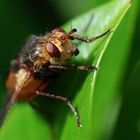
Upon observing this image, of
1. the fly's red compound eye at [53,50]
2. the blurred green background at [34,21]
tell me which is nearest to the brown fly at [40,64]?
the fly's red compound eye at [53,50]

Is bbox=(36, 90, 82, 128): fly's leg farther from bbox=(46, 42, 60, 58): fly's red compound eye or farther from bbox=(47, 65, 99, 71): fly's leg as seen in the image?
bbox=(46, 42, 60, 58): fly's red compound eye

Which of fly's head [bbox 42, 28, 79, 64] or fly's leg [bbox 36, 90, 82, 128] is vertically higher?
fly's head [bbox 42, 28, 79, 64]

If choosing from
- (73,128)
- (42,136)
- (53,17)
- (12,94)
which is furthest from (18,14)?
(73,128)

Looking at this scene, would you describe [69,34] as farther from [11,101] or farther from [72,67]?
[11,101]

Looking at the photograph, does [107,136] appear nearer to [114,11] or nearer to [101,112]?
[101,112]

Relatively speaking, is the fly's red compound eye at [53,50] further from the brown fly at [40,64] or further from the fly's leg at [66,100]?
the fly's leg at [66,100]

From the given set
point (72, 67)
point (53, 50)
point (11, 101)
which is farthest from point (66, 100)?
point (11, 101)

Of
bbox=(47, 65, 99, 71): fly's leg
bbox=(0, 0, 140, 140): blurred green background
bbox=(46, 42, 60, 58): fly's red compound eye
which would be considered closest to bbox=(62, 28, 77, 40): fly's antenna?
bbox=(46, 42, 60, 58): fly's red compound eye
